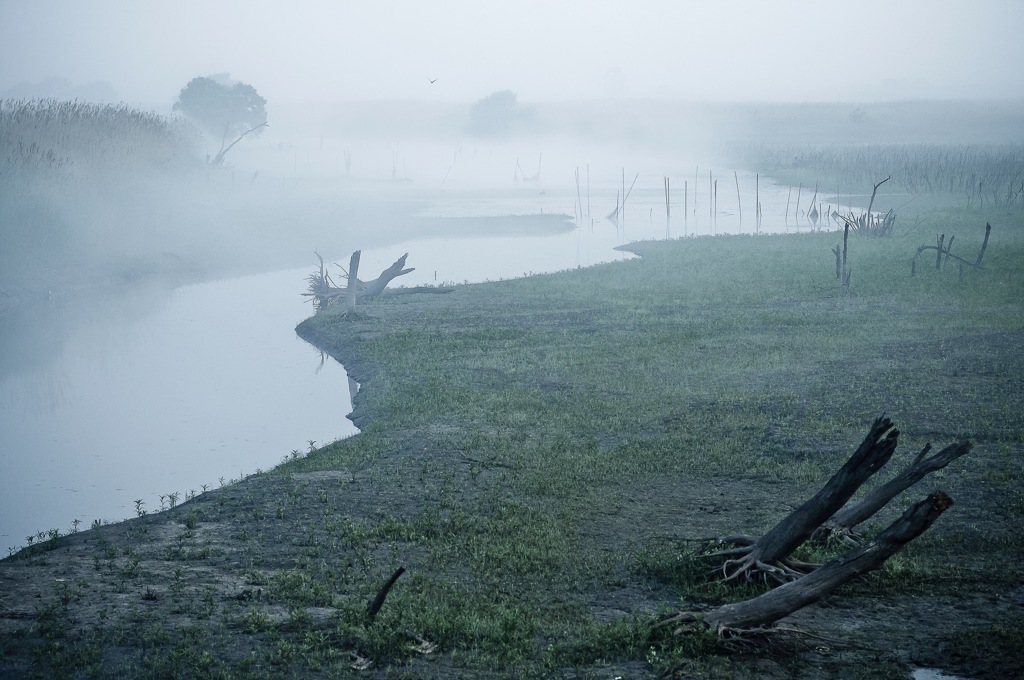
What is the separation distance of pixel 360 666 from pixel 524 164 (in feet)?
397

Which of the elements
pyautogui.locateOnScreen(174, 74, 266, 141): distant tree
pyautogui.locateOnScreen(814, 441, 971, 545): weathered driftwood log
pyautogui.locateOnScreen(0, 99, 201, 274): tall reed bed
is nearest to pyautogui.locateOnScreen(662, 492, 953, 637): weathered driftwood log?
pyautogui.locateOnScreen(814, 441, 971, 545): weathered driftwood log

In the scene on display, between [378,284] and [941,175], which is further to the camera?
[941,175]

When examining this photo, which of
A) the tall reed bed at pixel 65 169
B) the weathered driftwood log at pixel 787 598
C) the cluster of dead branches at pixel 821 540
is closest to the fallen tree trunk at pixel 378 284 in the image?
the tall reed bed at pixel 65 169

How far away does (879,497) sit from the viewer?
32.6 ft

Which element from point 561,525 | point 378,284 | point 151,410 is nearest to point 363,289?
point 378,284

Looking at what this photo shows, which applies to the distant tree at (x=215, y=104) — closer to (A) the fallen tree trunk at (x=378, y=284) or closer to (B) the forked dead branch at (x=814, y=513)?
(A) the fallen tree trunk at (x=378, y=284)

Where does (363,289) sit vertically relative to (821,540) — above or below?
above

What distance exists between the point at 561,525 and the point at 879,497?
142 inches

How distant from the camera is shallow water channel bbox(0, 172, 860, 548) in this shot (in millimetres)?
15305

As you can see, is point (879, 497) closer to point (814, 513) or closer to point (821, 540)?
point (821, 540)

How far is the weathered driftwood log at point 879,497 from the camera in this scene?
9.23m

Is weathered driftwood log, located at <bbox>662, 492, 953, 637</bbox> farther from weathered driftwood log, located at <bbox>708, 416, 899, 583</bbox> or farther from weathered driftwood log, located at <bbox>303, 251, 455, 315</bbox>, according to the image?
weathered driftwood log, located at <bbox>303, 251, 455, 315</bbox>

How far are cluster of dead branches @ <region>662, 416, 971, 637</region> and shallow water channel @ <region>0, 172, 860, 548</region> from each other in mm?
8291

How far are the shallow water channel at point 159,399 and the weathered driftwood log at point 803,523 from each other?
830 cm
